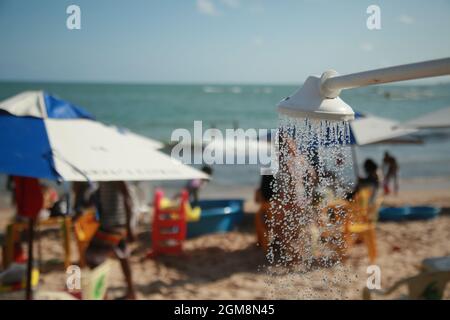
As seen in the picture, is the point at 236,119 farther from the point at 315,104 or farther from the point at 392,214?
the point at 315,104

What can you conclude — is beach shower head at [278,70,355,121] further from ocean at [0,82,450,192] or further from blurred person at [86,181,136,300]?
blurred person at [86,181,136,300]

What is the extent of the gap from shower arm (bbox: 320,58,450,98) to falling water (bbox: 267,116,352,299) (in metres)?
0.18

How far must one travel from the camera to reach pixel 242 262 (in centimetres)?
628

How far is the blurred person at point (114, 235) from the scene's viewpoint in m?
4.69

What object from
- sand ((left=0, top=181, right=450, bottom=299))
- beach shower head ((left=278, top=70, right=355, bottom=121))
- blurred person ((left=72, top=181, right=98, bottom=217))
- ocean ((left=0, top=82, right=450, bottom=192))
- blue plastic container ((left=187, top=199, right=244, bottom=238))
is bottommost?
sand ((left=0, top=181, right=450, bottom=299))

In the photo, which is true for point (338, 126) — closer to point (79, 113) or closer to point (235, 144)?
point (79, 113)

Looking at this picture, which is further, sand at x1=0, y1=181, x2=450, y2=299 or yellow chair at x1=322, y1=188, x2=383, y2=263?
yellow chair at x1=322, y1=188, x2=383, y2=263

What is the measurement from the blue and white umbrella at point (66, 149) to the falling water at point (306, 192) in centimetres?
102

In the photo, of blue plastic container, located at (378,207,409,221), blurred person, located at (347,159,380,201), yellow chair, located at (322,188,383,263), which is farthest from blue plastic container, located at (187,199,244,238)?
blue plastic container, located at (378,207,409,221)

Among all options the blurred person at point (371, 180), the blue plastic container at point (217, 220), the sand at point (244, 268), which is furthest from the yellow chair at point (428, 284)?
the blue plastic container at point (217, 220)

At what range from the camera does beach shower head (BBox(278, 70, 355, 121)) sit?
1599mm

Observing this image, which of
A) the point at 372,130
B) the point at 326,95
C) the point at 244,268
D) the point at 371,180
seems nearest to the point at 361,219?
the point at 371,180

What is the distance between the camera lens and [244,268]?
6039 millimetres

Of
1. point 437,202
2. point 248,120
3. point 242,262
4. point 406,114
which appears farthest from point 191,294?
point 406,114
